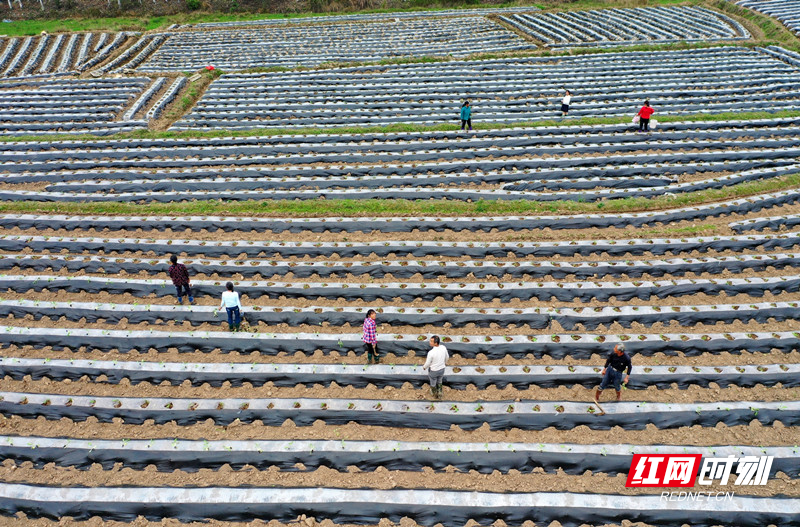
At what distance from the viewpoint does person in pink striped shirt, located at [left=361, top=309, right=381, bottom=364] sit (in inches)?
359

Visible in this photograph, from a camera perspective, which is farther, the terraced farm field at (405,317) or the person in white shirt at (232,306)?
the person in white shirt at (232,306)

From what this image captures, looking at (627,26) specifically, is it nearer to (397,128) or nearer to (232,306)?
(397,128)

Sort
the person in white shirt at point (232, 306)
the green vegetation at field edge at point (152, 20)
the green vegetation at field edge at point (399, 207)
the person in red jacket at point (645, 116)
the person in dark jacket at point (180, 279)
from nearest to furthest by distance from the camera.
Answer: the person in white shirt at point (232, 306), the person in dark jacket at point (180, 279), the green vegetation at field edge at point (399, 207), the person in red jacket at point (645, 116), the green vegetation at field edge at point (152, 20)

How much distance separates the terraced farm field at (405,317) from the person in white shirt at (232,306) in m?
0.30

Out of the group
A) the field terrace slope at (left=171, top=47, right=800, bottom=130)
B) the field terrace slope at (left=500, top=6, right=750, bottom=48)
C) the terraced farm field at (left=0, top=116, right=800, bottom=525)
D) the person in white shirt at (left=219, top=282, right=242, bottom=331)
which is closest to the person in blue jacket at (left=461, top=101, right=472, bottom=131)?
the field terrace slope at (left=171, top=47, right=800, bottom=130)

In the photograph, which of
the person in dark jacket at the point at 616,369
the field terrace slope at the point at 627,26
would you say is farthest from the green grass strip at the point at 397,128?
the field terrace slope at the point at 627,26

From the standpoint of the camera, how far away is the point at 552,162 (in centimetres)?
1672

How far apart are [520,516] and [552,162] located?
1239 cm

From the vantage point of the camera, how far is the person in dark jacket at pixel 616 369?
328 inches

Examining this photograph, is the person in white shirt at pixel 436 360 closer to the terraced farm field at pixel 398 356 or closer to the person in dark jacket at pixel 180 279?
the terraced farm field at pixel 398 356

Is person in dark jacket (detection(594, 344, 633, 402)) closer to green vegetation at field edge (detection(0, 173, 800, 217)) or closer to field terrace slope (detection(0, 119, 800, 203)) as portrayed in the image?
green vegetation at field edge (detection(0, 173, 800, 217))

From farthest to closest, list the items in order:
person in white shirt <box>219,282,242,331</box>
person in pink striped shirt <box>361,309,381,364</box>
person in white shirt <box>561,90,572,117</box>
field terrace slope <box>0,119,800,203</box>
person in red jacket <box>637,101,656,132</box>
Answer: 1. person in white shirt <box>561,90,572,117</box>
2. person in red jacket <box>637,101,656,132</box>
3. field terrace slope <box>0,119,800,203</box>
4. person in white shirt <box>219,282,242,331</box>
5. person in pink striped shirt <box>361,309,381,364</box>

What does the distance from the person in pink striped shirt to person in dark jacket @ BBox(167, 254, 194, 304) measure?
4.49 meters

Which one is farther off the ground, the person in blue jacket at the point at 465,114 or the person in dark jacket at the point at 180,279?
the person in blue jacket at the point at 465,114
